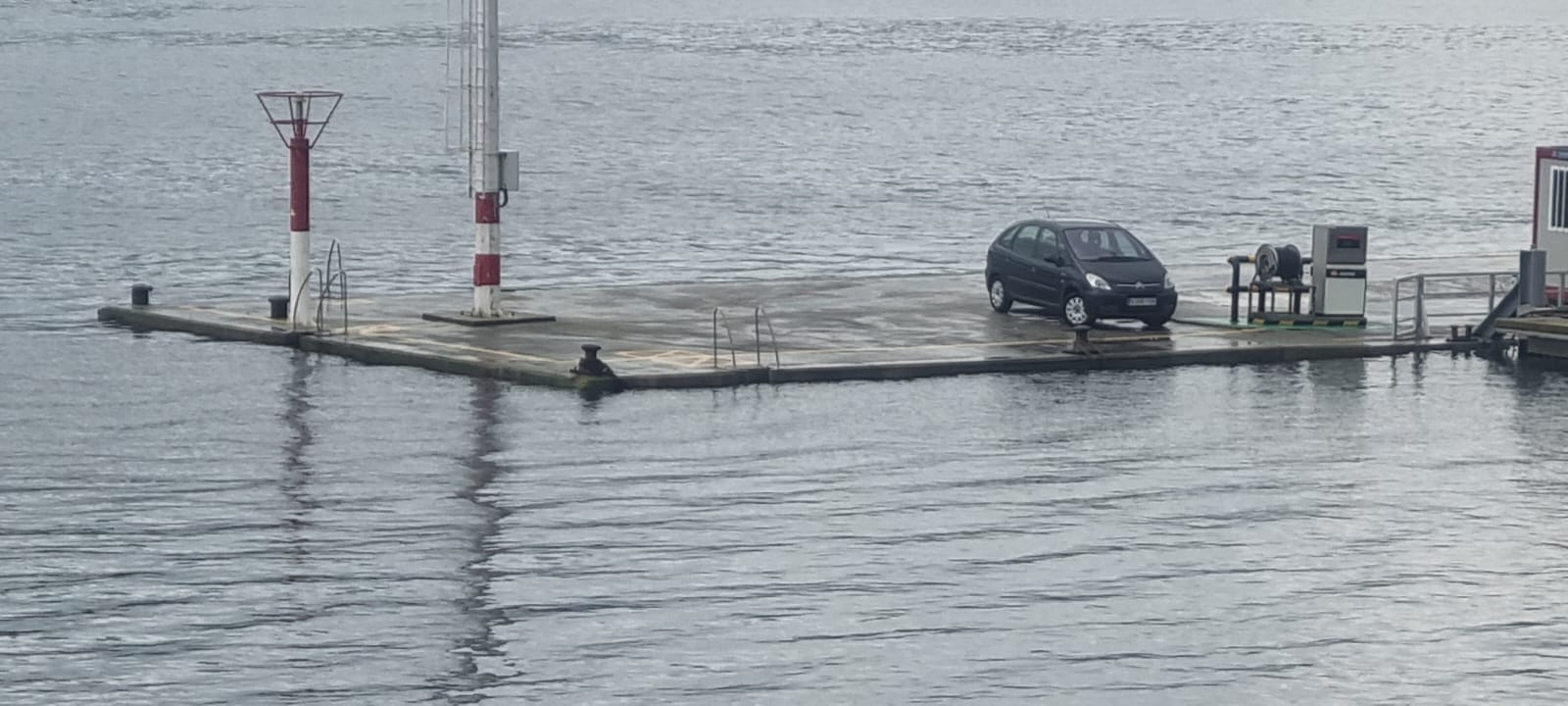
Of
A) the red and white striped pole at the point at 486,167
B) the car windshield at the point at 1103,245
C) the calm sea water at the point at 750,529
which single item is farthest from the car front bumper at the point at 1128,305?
the red and white striped pole at the point at 486,167

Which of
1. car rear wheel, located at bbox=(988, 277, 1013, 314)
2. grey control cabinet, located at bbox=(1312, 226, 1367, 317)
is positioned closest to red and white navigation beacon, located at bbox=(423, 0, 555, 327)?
car rear wheel, located at bbox=(988, 277, 1013, 314)

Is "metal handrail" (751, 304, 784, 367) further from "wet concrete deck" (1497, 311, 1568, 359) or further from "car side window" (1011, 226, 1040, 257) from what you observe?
"wet concrete deck" (1497, 311, 1568, 359)

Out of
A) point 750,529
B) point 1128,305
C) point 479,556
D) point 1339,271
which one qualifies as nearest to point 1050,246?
point 1128,305

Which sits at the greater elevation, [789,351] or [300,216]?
[300,216]

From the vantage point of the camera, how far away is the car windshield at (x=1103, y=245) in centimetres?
3741

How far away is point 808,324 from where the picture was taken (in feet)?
120

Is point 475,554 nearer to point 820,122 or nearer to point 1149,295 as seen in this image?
point 1149,295

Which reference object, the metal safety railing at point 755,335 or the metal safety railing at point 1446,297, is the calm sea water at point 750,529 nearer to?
the metal safety railing at point 755,335

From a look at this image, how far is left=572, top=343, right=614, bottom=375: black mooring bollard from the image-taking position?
30453 millimetres

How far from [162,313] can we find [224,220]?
114 feet

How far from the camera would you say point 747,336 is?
35.1 metres

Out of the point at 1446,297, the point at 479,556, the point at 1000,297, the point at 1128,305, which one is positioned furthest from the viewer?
the point at 1446,297

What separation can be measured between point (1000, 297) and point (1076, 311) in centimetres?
221

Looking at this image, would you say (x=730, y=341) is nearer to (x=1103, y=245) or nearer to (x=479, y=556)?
(x=1103, y=245)
